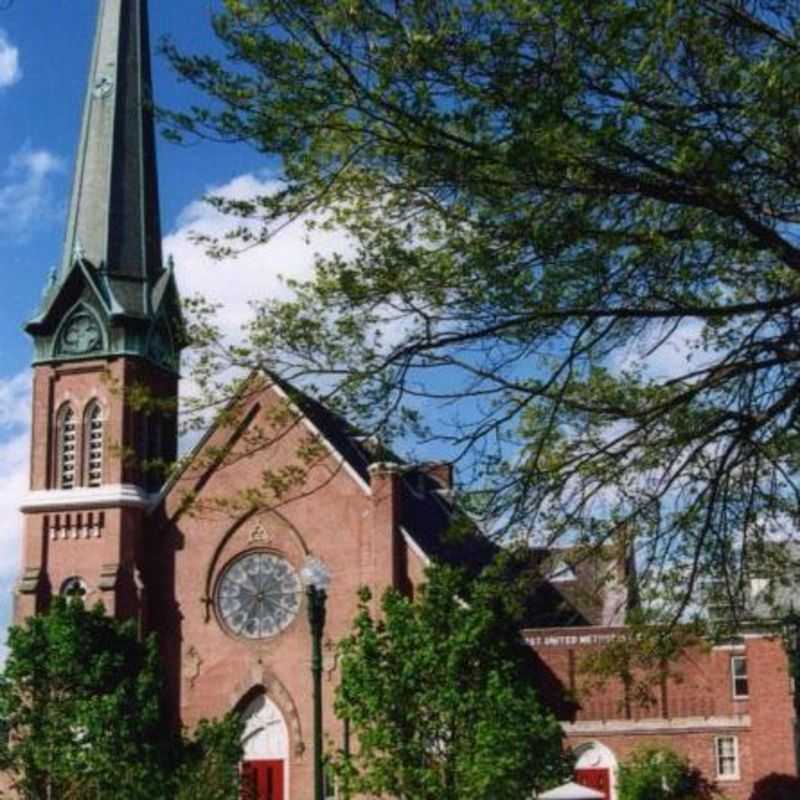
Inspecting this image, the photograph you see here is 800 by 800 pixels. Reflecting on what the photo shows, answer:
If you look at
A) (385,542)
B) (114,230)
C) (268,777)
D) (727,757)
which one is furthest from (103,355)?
(727,757)

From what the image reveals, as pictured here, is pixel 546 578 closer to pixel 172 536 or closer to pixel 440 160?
pixel 440 160

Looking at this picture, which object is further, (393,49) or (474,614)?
(474,614)

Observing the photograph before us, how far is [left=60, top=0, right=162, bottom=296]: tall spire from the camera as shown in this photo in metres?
46.5

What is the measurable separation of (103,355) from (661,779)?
2051 cm

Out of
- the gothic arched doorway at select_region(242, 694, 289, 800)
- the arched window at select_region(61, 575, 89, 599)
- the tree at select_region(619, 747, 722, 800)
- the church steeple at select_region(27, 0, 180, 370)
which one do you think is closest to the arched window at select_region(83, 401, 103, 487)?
the church steeple at select_region(27, 0, 180, 370)

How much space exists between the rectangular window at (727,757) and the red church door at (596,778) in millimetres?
3008

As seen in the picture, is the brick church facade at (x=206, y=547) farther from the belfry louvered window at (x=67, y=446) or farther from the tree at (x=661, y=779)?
the tree at (x=661, y=779)

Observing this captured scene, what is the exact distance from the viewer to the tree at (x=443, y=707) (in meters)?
29.0

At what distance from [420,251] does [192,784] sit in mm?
21651

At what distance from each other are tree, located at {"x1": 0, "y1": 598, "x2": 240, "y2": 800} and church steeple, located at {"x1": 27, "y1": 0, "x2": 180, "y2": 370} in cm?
978

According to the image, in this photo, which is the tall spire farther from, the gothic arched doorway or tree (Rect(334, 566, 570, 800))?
tree (Rect(334, 566, 570, 800))

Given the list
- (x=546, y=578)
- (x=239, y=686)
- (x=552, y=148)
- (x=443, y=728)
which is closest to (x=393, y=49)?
(x=552, y=148)

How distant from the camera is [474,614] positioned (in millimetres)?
31469

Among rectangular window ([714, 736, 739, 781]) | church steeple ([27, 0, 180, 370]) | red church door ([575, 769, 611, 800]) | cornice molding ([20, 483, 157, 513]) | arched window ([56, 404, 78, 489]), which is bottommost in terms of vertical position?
red church door ([575, 769, 611, 800])
